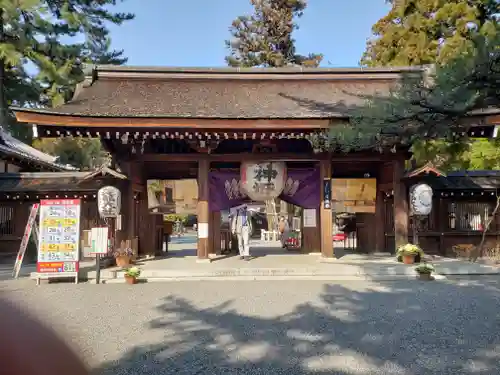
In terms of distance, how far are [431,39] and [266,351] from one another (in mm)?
18741

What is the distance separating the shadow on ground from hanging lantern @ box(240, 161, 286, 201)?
168 inches

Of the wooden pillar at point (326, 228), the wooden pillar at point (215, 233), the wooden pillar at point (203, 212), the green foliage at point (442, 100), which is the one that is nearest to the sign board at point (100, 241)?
the wooden pillar at point (203, 212)

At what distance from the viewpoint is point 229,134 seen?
9977 millimetres

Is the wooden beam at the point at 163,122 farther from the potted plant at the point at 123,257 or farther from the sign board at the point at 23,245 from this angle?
the potted plant at the point at 123,257

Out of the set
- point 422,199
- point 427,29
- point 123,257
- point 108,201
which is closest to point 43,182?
point 108,201

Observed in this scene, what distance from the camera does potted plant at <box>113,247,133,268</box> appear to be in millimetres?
9836

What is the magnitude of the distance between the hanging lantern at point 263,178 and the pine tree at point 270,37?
20.1 meters

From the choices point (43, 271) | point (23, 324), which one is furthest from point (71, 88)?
point (23, 324)

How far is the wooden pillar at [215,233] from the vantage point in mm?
12492

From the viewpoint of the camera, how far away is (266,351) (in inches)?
166

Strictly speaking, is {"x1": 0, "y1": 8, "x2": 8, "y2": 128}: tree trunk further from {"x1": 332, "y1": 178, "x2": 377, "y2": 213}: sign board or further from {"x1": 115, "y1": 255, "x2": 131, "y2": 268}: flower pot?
{"x1": 332, "y1": 178, "x2": 377, "y2": 213}: sign board

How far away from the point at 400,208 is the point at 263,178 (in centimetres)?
370

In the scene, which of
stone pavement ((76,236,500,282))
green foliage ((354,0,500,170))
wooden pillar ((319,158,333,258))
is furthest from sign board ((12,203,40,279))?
green foliage ((354,0,500,170))

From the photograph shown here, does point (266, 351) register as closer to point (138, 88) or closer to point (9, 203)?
point (138, 88)
